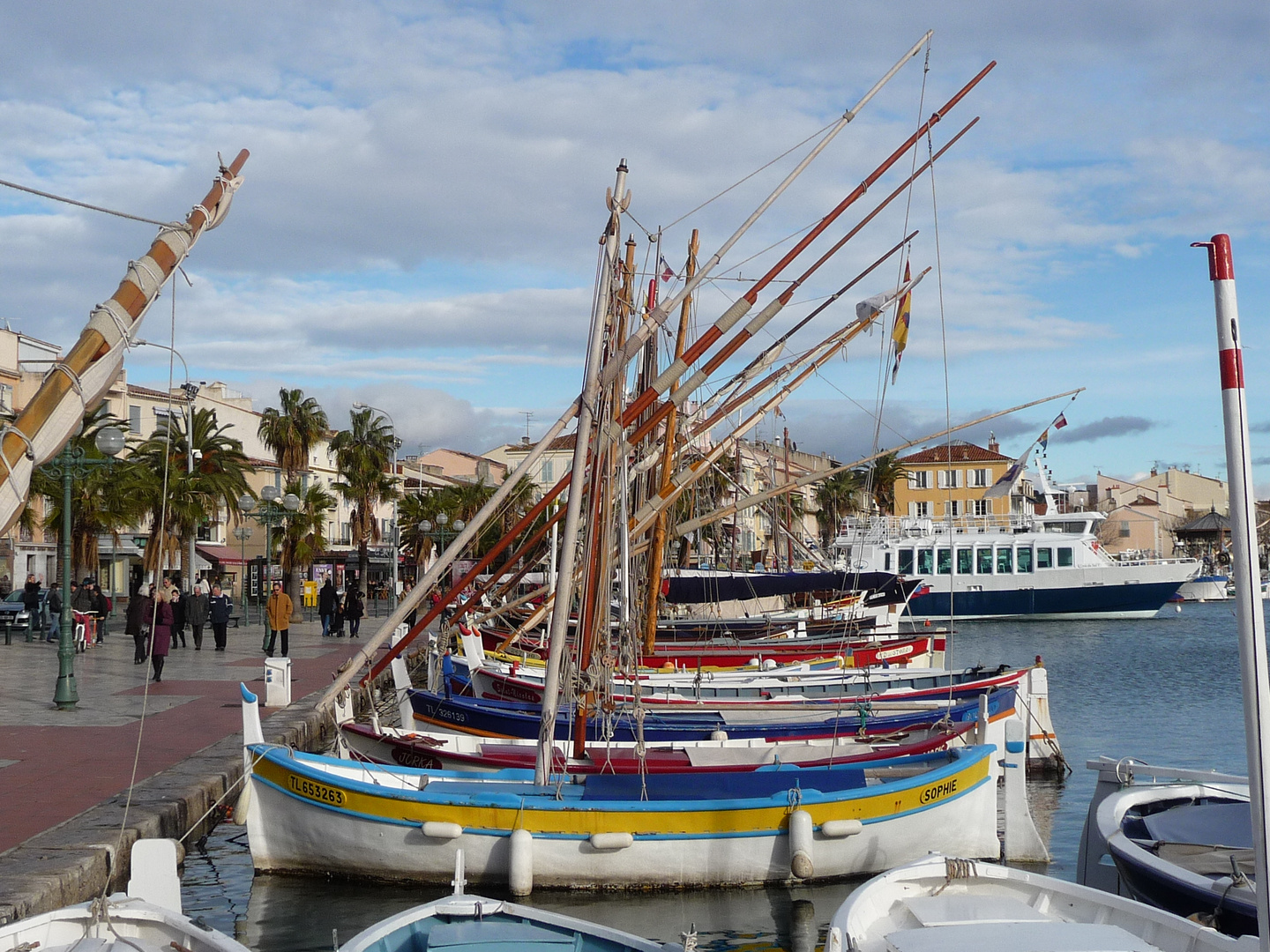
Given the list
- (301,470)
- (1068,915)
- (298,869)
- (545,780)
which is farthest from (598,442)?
(301,470)

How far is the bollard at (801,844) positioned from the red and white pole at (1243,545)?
266 inches

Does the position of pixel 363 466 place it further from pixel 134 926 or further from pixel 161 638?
pixel 134 926

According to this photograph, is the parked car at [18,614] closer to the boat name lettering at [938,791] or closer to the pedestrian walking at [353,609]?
the pedestrian walking at [353,609]

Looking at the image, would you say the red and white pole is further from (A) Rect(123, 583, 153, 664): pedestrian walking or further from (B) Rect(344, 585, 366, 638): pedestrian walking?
(B) Rect(344, 585, 366, 638): pedestrian walking

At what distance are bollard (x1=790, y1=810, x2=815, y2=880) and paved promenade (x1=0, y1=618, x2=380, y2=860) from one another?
5.62 meters

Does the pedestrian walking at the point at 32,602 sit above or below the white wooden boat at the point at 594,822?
above

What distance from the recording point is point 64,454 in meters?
21.1

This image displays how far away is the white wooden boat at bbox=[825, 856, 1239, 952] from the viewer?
6602mm

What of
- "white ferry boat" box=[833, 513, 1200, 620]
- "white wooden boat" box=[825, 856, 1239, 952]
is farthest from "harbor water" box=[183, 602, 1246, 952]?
"white ferry boat" box=[833, 513, 1200, 620]

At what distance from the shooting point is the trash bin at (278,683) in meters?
20.1

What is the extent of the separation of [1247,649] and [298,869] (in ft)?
32.4

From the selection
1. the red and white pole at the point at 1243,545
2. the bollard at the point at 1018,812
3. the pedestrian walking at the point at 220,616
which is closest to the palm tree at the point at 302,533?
the pedestrian walking at the point at 220,616

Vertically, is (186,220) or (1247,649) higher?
(186,220)

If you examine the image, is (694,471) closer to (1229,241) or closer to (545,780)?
(545,780)
